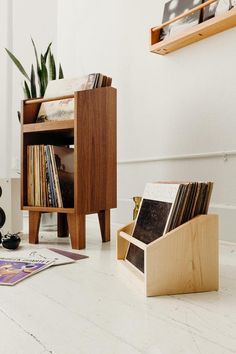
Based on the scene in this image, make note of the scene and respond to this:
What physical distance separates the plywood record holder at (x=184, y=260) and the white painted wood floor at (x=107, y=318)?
23 mm

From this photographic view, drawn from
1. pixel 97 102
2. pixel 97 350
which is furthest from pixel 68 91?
pixel 97 350

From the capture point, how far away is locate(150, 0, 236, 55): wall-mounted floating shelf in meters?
1.26

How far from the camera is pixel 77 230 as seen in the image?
3.95 ft

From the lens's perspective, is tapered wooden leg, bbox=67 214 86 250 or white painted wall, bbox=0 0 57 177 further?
white painted wall, bbox=0 0 57 177

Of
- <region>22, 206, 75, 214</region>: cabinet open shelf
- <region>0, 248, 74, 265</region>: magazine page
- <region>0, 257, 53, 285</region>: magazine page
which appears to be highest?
<region>22, 206, 75, 214</region>: cabinet open shelf

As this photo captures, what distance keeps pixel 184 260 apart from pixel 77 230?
0.54 meters

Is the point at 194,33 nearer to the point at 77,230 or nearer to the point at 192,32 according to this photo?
the point at 192,32

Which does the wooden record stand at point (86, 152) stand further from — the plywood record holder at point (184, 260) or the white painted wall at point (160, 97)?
the plywood record holder at point (184, 260)

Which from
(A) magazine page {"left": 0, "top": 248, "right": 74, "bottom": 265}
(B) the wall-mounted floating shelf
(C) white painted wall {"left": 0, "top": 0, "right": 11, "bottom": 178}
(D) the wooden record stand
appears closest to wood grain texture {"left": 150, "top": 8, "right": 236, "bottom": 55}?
(B) the wall-mounted floating shelf

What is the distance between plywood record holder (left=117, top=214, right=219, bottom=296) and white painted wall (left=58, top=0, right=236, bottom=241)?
58 centimetres

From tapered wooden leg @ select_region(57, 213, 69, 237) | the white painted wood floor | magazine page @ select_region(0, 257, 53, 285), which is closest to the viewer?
the white painted wood floor

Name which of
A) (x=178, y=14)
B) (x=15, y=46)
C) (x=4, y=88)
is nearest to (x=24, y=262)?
(x=178, y=14)

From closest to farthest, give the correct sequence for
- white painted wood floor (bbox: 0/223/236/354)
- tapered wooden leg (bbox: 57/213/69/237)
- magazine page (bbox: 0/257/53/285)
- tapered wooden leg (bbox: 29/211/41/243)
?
white painted wood floor (bbox: 0/223/236/354) < magazine page (bbox: 0/257/53/285) < tapered wooden leg (bbox: 29/211/41/243) < tapered wooden leg (bbox: 57/213/69/237)

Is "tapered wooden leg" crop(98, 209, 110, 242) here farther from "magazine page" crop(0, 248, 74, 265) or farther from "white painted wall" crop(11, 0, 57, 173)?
"white painted wall" crop(11, 0, 57, 173)
